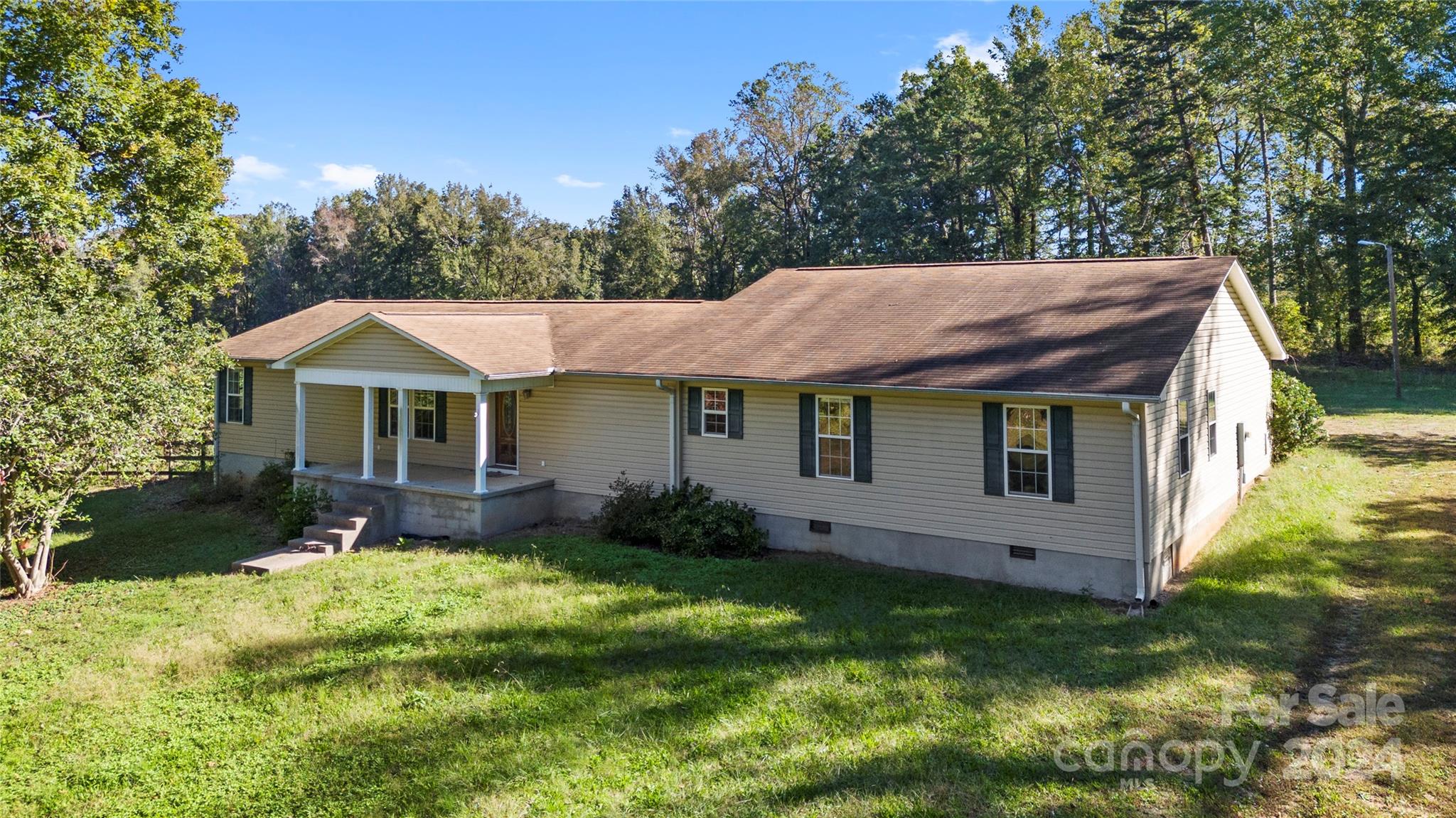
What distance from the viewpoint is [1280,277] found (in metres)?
41.6

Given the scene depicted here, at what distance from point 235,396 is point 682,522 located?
47.8 feet

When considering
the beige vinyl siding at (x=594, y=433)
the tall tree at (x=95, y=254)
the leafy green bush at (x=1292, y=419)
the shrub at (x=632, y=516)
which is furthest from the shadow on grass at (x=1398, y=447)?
the tall tree at (x=95, y=254)

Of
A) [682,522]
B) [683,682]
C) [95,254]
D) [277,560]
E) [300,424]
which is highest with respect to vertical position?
[95,254]

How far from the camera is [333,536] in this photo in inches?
564

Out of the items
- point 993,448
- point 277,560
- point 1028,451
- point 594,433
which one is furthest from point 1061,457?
point 277,560

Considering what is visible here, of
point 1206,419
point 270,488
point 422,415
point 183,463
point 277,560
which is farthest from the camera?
point 183,463

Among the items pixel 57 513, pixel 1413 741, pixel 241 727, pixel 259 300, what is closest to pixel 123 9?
pixel 57 513

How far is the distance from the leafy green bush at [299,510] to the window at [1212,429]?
16678mm

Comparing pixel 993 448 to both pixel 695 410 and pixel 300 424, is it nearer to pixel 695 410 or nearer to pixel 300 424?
pixel 695 410

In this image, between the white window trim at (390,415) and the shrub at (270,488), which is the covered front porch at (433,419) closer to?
the white window trim at (390,415)

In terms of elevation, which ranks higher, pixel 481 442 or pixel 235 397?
pixel 235 397

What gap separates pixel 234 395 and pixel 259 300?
50.8 metres

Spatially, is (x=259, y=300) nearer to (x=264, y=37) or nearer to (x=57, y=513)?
(x=264, y=37)

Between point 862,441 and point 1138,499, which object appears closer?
point 1138,499
